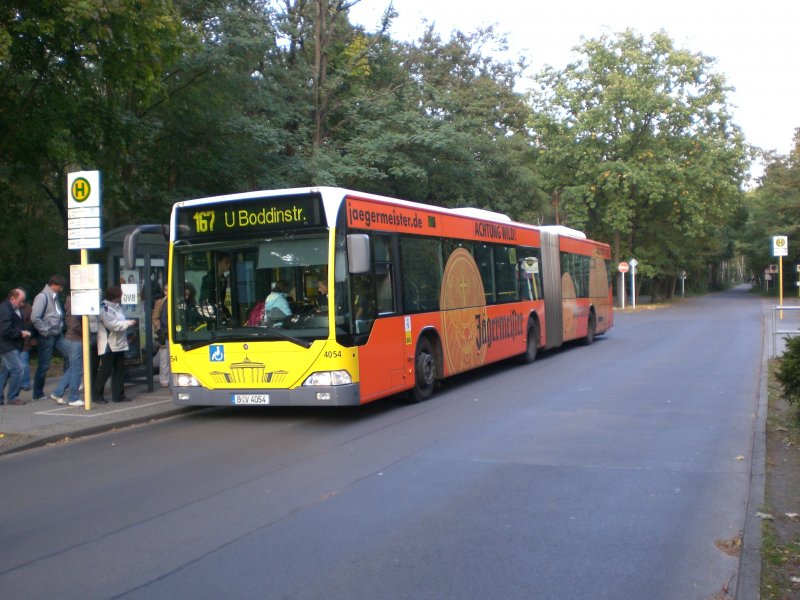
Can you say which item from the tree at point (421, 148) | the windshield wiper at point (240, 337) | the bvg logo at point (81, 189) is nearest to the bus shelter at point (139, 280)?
the bvg logo at point (81, 189)

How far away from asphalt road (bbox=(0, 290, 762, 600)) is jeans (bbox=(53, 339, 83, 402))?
1.86 metres

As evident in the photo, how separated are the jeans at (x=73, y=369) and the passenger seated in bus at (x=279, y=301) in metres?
3.67

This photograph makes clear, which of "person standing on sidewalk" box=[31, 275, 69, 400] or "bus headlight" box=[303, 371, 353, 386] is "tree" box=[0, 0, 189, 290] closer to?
"person standing on sidewalk" box=[31, 275, 69, 400]

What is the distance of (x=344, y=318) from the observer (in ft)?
34.8

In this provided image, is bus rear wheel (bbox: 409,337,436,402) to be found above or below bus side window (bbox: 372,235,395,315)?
below

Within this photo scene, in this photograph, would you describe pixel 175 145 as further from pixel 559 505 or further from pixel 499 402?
pixel 559 505

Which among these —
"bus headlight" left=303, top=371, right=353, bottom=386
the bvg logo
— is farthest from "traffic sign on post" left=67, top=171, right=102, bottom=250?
"bus headlight" left=303, top=371, right=353, bottom=386

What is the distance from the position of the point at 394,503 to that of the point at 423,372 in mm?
6091

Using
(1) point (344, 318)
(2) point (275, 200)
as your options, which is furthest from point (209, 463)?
(2) point (275, 200)

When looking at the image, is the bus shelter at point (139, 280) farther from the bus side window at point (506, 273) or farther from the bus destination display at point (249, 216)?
the bus side window at point (506, 273)

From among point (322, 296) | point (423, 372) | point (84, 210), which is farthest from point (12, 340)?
point (423, 372)

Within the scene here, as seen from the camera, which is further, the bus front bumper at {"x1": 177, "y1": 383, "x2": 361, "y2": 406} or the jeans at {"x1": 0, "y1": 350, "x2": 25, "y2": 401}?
the jeans at {"x1": 0, "y1": 350, "x2": 25, "y2": 401}

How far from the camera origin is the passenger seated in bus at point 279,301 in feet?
35.2

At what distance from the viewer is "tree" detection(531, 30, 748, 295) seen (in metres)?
46.8
